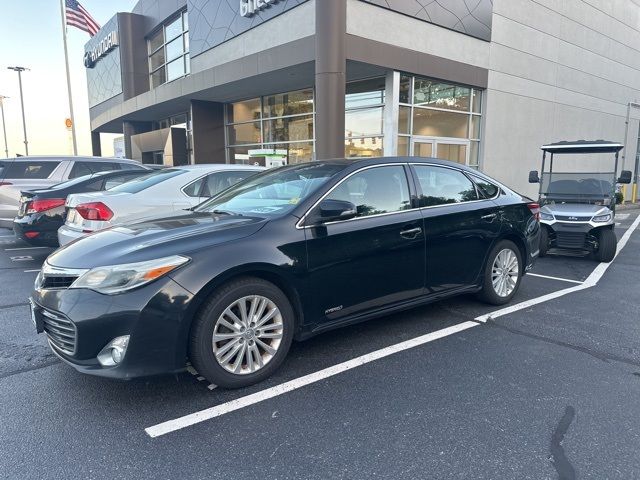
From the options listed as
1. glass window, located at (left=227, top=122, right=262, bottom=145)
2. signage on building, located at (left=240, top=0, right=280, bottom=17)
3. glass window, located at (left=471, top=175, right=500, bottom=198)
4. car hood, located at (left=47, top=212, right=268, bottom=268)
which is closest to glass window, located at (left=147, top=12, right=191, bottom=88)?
glass window, located at (left=227, top=122, right=262, bottom=145)

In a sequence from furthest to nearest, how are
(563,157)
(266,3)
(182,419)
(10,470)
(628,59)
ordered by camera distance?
(628,59) → (266,3) → (563,157) → (182,419) → (10,470)

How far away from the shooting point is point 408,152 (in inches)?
588

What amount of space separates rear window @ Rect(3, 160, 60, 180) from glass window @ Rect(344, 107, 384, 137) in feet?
29.5

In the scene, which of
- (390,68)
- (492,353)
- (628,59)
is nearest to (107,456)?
(492,353)

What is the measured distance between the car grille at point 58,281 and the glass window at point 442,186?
2.90 metres

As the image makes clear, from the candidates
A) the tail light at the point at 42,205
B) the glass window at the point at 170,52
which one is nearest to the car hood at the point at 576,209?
the tail light at the point at 42,205

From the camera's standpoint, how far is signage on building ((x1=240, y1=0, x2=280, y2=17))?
14.4 meters

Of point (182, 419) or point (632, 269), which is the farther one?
point (632, 269)

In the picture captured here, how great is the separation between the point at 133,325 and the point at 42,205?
5017 mm

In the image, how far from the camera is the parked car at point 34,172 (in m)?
8.06

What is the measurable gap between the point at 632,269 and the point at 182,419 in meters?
7.14

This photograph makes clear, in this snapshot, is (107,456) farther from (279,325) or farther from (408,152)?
(408,152)

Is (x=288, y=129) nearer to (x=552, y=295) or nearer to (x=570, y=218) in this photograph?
(x=570, y=218)

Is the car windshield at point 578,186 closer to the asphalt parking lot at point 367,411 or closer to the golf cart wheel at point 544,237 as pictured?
the golf cart wheel at point 544,237
